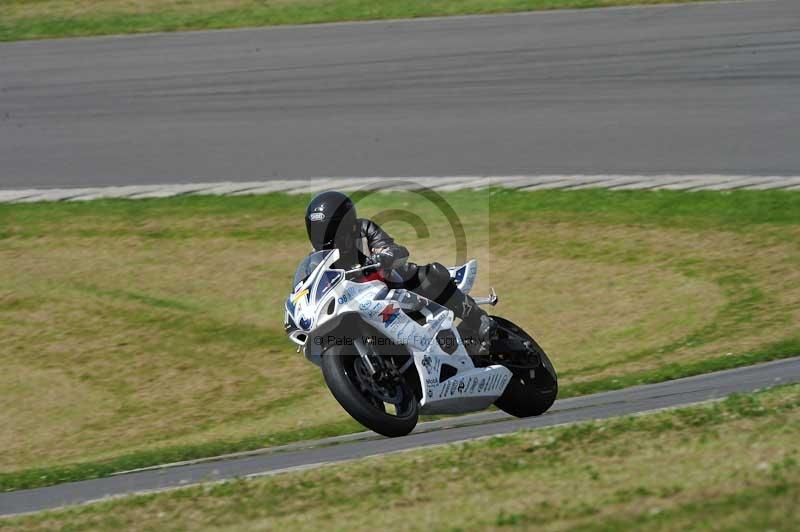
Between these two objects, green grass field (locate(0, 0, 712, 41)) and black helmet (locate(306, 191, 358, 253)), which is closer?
black helmet (locate(306, 191, 358, 253))

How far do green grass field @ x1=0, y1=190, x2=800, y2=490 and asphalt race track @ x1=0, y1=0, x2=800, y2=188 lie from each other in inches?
51.6

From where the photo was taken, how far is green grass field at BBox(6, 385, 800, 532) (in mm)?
6266

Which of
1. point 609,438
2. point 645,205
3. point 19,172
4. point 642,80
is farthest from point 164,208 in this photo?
point 609,438

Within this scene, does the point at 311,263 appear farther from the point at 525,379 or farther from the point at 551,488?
the point at 551,488

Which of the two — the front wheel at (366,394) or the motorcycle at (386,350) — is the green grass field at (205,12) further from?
the front wheel at (366,394)

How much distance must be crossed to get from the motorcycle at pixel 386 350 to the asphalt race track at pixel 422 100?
7.27 metres

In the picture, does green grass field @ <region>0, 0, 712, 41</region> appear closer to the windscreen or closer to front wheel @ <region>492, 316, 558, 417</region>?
front wheel @ <region>492, 316, 558, 417</region>

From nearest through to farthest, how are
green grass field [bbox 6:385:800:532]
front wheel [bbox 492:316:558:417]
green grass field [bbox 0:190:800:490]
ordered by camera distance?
1. green grass field [bbox 6:385:800:532]
2. front wheel [bbox 492:316:558:417]
3. green grass field [bbox 0:190:800:490]

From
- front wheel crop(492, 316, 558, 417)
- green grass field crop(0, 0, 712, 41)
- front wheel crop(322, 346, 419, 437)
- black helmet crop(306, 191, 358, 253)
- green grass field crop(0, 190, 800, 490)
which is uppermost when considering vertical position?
green grass field crop(0, 0, 712, 41)

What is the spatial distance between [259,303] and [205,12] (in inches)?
454

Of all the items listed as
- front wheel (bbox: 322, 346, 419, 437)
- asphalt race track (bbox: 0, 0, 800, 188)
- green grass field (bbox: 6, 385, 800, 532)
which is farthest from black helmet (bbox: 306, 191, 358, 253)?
asphalt race track (bbox: 0, 0, 800, 188)

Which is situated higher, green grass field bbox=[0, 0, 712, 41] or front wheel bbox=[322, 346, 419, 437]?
green grass field bbox=[0, 0, 712, 41]

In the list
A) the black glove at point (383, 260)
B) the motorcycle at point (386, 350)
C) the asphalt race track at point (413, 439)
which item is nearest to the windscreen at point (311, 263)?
the motorcycle at point (386, 350)

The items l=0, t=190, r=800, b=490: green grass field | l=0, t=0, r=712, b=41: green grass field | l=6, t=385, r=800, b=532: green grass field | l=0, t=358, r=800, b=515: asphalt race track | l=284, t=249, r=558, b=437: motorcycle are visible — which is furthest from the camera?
l=0, t=0, r=712, b=41: green grass field
